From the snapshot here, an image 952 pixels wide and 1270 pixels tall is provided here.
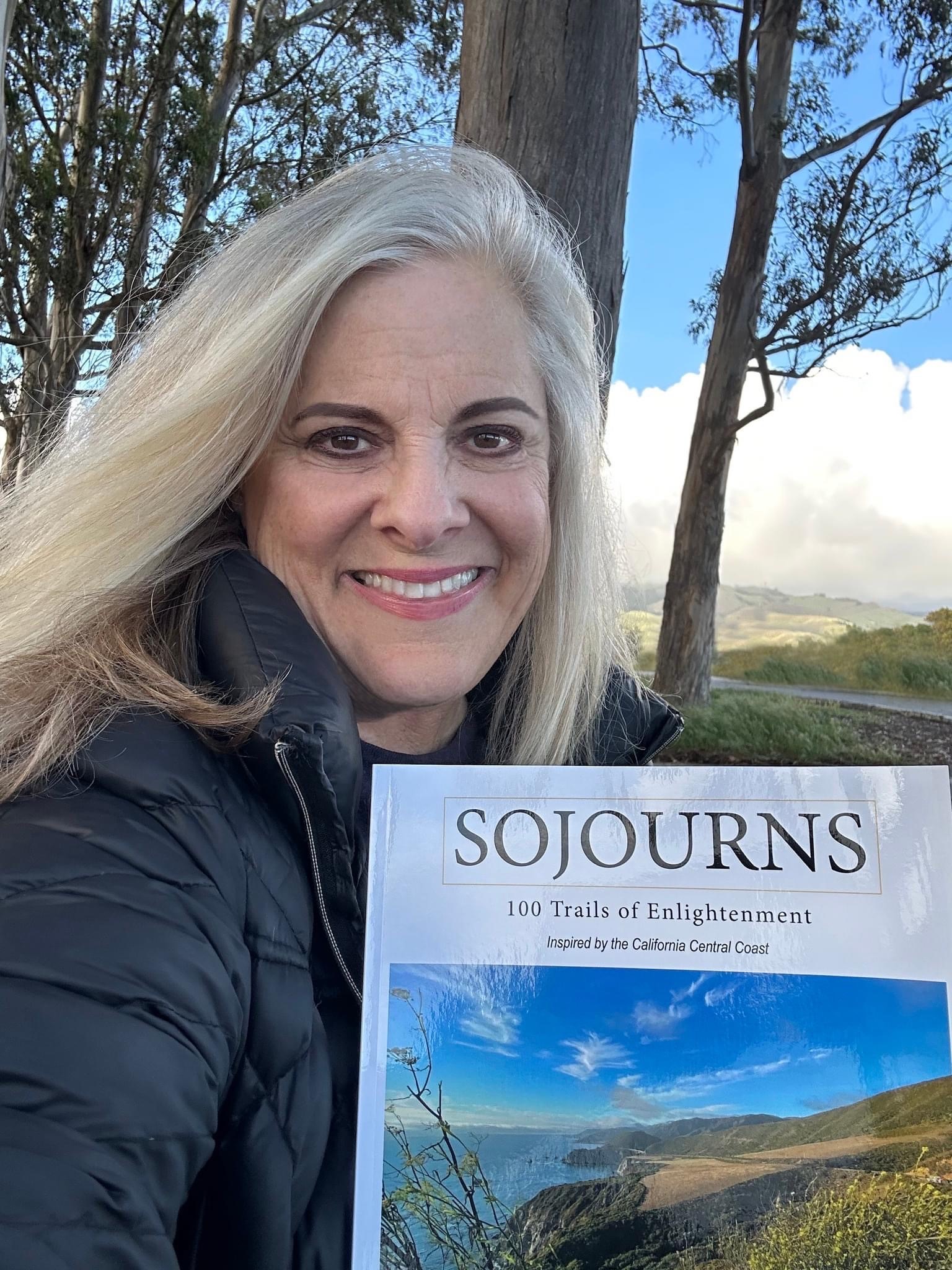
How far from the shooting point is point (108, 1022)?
0.48 metres

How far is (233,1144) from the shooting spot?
1.82 feet

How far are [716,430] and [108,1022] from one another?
17.2 ft

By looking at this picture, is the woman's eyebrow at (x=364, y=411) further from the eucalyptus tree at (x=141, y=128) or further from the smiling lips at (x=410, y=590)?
the eucalyptus tree at (x=141, y=128)

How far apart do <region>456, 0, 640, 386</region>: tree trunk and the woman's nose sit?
101cm

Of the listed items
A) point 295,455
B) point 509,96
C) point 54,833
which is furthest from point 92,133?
point 54,833

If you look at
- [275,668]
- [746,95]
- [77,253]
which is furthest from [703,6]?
[275,668]

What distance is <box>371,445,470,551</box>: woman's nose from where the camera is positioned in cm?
79

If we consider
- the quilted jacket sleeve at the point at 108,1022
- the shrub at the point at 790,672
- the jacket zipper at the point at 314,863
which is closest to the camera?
the quilted jacket sleeve at the point at 108,1022

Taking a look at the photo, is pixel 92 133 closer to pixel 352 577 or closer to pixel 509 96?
pixel 509 96

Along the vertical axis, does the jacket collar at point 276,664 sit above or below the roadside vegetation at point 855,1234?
above

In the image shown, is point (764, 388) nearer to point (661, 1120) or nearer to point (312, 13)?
point (312, 13)

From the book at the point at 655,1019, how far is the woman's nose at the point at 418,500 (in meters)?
0.28

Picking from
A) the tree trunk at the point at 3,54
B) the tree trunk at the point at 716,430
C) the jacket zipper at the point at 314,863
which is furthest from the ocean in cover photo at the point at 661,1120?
the tree trunk at the point at 716,430

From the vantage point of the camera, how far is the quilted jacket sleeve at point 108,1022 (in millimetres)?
437
